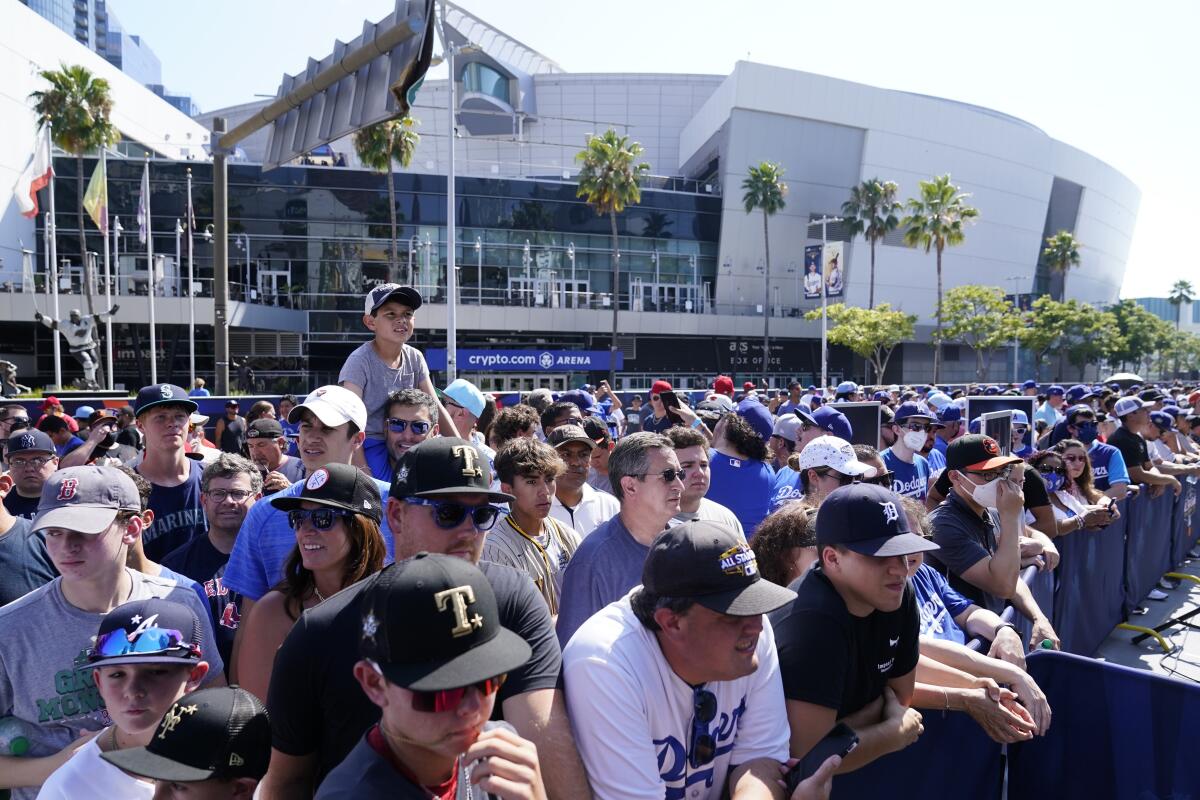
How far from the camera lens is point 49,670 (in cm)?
286

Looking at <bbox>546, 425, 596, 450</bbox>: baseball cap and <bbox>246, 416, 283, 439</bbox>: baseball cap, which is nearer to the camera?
<bbox>546, 425, 596, 450</bbox>: baseball cap

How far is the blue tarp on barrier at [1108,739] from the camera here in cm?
339

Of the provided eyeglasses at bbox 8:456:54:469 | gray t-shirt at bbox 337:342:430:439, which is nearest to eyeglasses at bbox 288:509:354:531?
gray t-shirt at bbox 337:342:430:439

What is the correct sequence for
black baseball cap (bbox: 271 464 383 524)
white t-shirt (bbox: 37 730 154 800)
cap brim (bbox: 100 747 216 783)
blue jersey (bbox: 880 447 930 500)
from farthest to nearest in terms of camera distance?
blue jersey (bbox: 880 447 930 500)
black baseball cap (bbox: 271 464 383 524)
white t-shirt (bbox: 37 730 154 800)
cap brim (bbox: 100 747 216 783)

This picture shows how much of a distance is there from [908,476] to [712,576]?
5889 mm

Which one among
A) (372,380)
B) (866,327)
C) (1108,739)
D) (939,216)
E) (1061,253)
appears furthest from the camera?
(1061,253)

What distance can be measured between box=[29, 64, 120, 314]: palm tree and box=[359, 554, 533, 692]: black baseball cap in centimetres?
3748

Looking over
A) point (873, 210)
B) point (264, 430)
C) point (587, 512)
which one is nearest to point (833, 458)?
point (587, 512)

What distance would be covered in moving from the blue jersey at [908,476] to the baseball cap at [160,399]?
572cm

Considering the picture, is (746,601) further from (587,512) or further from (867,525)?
(587,512)

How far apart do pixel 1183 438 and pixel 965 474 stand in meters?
10.5

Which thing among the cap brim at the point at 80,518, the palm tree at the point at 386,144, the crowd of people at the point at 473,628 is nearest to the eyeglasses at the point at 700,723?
the crowd of people at the point at 473,628

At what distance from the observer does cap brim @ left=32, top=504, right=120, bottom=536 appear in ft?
9.69

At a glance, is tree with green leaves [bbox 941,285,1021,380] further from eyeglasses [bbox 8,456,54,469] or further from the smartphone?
the smartphone
